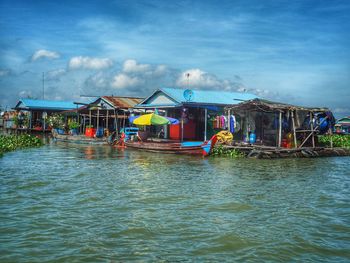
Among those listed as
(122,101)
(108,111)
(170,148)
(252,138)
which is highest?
(122,101)

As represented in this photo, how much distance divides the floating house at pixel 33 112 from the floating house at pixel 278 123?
28005mm

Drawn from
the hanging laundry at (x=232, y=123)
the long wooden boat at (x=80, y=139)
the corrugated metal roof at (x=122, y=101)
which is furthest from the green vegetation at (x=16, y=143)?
Answer: the hanging laundry at (x=232, y=123)

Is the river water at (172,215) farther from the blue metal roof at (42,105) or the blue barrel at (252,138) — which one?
the blue metal roof at (42,105)

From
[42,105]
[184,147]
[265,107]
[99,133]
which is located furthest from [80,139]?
[42,105]

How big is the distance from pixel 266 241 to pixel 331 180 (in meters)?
7.94

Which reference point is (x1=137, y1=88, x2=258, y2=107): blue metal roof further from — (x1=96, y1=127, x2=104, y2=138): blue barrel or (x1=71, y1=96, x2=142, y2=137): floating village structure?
(x1=96, y1=127, x2=104, y2=138): blue barrel

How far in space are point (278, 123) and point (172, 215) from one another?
16489 mm

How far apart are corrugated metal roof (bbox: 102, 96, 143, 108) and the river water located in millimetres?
17179

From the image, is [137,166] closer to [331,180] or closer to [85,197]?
[85,197]

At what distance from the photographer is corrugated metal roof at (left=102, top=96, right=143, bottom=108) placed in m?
32.3

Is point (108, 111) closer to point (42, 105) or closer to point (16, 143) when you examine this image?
point (16, 143)

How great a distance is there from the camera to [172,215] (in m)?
8.57

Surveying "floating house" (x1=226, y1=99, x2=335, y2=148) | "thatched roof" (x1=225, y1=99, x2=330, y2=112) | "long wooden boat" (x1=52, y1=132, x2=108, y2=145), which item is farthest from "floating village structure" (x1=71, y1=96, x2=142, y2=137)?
"thatched roof" (x1=225, y1=99, x2=330, y2=112)

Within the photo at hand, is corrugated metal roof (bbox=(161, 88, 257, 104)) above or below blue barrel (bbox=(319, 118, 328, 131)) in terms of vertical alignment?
above
